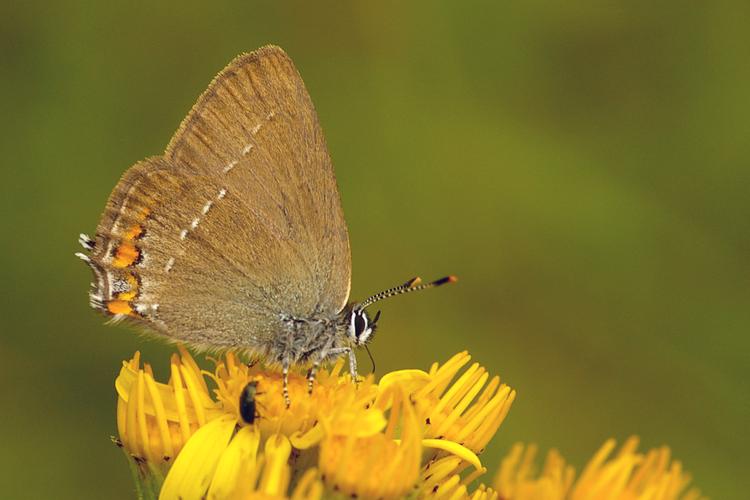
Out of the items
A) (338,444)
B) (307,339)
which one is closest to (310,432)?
(338,444)

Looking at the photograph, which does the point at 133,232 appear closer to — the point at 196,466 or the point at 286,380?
the point at 286,380

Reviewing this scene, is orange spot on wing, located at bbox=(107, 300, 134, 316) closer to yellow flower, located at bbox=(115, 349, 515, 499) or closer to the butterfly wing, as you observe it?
the butterfly wing

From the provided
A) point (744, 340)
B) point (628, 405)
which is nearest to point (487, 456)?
point (628, 405)

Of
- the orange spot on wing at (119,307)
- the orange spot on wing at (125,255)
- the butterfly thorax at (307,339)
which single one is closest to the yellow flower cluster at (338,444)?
the butterfly thorax at (307,339)

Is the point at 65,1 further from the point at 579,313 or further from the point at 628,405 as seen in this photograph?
the point at 628,405

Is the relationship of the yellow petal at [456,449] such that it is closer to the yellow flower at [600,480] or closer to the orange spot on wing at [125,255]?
the yellow flower at [600,480]
